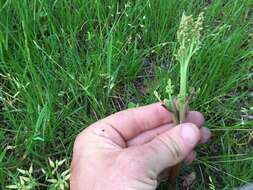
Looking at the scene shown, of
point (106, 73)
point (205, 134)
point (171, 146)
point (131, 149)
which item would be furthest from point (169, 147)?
Answer: point (106, 73)

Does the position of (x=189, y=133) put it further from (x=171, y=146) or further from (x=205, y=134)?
(x=205, y=134)

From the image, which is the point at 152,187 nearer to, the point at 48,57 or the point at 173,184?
the point at 173,184

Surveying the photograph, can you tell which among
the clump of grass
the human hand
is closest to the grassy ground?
the clump of grass

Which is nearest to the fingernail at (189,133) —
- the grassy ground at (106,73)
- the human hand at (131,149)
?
the human hand at (131,149)

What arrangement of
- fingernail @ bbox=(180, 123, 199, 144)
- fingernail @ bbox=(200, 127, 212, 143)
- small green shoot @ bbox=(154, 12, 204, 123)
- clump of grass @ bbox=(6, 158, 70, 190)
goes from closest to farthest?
small green shoot @ bbox=(154, 12, 204, 123) → fingernail @ bbox=(180, 123, 199, 144) → clump of grass @ bbox=(6, 158, 70, 190) → fingernail @ bbox=(200, 127, 212, 143)

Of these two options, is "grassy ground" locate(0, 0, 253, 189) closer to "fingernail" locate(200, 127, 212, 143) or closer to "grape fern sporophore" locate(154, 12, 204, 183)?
"fingernail" locate(200, 127, 212, 143)

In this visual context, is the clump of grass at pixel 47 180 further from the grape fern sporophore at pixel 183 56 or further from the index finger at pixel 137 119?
the grape fern sporophore at pixel 183 56

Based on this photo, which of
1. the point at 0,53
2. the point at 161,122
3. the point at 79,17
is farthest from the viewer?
the point at 79,17

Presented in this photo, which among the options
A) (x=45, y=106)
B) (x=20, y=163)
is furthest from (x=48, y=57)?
(x=20, y=163)
